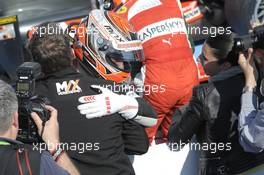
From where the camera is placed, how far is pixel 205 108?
2402 millimetres

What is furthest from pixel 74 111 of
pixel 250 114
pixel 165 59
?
pixel 165 59

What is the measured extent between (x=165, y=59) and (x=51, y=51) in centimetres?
116

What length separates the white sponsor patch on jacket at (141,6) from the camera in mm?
3393

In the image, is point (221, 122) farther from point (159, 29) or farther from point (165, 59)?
point (159, 29)

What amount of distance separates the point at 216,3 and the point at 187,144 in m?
2.70

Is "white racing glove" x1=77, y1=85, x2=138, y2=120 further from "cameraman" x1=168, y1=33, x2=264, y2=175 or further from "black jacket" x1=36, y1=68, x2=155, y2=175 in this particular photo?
"cameraman" x1=168, y1=33, x2=264, y2=175

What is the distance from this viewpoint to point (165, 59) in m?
3.29

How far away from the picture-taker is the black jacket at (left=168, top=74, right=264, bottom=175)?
94.5 inches

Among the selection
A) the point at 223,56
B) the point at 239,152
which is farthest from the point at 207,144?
the point at 223,56

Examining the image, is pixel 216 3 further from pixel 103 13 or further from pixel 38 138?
pixel 38 138

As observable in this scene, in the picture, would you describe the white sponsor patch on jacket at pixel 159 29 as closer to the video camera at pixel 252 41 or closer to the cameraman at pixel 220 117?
the cameraman at pixel 220 117

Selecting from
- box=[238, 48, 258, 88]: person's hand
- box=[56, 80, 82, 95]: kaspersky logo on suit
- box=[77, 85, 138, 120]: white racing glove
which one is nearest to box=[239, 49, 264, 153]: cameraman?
box=[238, 48, 258, 88]: person's hand

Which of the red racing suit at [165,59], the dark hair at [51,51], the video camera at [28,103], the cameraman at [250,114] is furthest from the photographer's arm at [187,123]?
the video camera at [28,103]

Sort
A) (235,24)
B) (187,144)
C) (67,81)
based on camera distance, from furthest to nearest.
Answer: (235,24), (187,144), (67,81)
